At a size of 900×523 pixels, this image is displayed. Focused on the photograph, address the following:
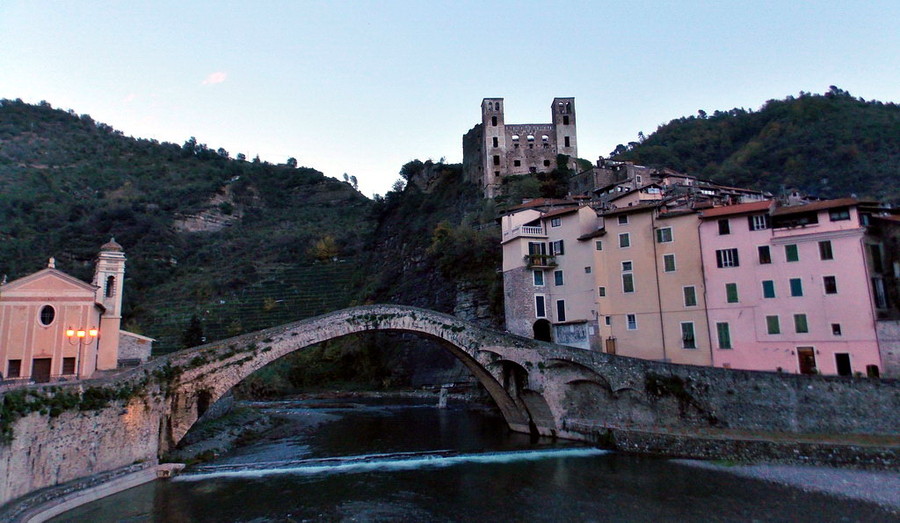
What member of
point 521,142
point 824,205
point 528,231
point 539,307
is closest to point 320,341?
point 539,307

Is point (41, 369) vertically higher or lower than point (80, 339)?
lower

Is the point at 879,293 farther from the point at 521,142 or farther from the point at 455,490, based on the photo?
the point at 521,142

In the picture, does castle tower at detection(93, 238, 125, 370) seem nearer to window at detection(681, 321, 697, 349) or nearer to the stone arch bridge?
the stone arch bridge

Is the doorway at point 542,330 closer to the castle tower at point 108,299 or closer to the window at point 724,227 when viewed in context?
the window at point 724,227

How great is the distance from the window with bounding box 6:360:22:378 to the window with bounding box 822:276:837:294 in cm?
3281

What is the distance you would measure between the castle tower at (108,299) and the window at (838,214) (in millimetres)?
31378

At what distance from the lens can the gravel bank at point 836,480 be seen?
615 inches

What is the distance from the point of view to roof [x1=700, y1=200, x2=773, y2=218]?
2419cm

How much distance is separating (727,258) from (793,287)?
299 centimetres

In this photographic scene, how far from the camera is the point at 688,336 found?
25.7 meters

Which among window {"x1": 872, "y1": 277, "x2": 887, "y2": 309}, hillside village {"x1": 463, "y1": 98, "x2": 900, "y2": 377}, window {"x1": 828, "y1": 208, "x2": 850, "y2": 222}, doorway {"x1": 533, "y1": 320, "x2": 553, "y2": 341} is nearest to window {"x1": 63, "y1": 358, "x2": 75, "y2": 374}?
hillside village {"x1": 463, "y1": 98, "x2": 900, "y2": 377}

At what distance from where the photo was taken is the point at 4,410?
13.8 m

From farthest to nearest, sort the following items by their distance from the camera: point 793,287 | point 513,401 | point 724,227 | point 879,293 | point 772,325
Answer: point 513,401, point 724,227, point 772,325, point 793,287, point 879,293

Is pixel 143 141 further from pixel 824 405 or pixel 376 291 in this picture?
pixel 824 405
